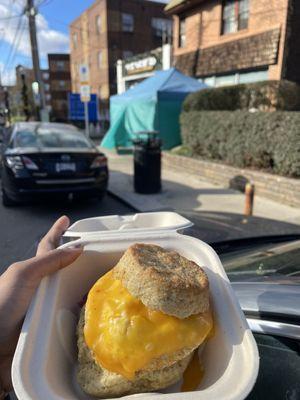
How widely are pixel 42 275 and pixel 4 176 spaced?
5958 mm

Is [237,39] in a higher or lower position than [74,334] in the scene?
higher

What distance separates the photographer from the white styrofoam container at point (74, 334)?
33.2 inches

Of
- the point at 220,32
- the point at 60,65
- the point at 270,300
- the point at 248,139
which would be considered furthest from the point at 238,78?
the point at 60,65

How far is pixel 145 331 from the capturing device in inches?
35.8

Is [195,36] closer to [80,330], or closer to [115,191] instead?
[115,191]

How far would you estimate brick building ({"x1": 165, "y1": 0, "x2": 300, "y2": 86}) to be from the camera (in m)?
12.7

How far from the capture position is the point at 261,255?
2.43 m

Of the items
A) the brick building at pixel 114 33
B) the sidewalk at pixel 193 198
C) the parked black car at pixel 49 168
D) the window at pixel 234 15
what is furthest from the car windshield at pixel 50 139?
the brick building at pixel 114 33

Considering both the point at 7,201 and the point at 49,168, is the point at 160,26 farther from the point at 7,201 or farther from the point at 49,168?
the point at 49,168

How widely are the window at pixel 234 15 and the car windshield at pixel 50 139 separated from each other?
1055 cm

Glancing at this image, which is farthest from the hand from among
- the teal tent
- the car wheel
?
the teal tent

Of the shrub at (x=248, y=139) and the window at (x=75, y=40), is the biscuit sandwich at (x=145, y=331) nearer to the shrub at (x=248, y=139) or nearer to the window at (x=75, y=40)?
the shrub at (x=248, y=139)

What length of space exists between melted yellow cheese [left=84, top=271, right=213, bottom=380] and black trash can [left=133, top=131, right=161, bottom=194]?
7.30 meters

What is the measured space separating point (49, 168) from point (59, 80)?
52548 mm
